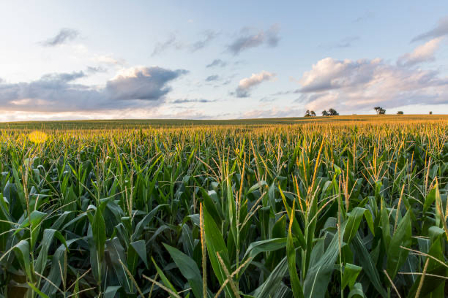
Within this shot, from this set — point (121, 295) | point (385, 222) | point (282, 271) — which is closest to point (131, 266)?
point (121, 295)

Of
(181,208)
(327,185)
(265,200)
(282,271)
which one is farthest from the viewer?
(181,208)

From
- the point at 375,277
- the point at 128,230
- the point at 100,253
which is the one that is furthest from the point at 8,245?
the point at 375,277

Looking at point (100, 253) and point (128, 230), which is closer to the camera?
point (100, 253)

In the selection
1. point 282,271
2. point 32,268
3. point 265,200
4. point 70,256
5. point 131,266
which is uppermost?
point 265,200

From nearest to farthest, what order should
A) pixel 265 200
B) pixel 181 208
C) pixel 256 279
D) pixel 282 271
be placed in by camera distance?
1. pixel 282 271
2. pixel 256 279
3. pixel 265 200
4. pixel 181 208

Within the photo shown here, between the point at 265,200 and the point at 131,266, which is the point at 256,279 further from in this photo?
the point at 131,266

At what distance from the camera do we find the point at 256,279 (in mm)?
1803

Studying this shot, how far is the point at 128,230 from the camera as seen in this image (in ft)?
6.28

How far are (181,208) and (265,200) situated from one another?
130 cm

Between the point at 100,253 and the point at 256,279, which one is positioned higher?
the point at 100,253

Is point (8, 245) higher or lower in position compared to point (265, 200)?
lower

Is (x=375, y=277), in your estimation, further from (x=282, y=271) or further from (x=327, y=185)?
(x=327, y=185)

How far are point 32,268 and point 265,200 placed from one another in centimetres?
163

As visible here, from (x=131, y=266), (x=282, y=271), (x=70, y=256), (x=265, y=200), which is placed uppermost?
(x=265, y=200)
